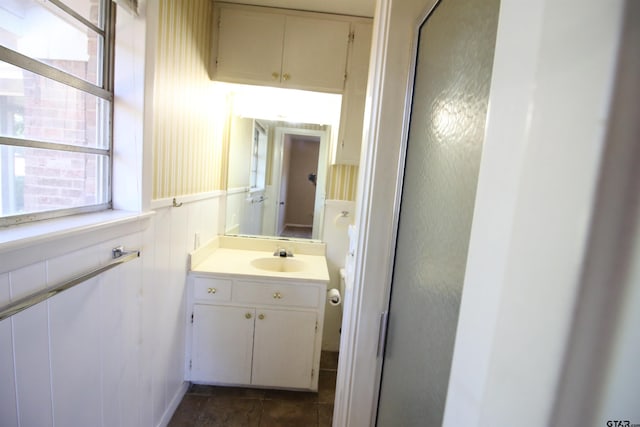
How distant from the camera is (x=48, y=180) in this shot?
2.85 feet

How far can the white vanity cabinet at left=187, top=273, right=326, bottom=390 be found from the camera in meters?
1.77

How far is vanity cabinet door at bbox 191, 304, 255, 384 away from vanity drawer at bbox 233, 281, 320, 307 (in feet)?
0.28

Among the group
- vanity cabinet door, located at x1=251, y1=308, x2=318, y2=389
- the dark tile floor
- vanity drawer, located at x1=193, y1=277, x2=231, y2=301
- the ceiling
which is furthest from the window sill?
the ceiling

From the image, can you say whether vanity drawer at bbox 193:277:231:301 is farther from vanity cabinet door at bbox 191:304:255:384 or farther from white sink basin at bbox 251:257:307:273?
white sink basin at bbox 251:257:307:273

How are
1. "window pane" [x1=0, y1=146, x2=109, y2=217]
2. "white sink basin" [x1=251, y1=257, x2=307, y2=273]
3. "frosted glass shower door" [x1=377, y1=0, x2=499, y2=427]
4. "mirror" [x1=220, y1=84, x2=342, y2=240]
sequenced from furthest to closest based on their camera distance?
"mirror" [x1=220, y1=84, x2=342, y2=240]
"white sink basin" [x1=251, y1=257, x2=307, y2=273]
"window pane" [x1=0, y1=146, x2=109, y2=217]
"frosted glass shower door" [x1=377, y1=0, x2=499, y2=427]

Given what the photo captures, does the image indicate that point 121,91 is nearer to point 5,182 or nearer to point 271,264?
point 5,182

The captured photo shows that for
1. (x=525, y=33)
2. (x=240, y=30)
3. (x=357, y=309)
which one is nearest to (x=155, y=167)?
(x=357, y=309)

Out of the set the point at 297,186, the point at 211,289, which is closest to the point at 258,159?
the point at 297,186

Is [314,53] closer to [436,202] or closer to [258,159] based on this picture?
[258,159]

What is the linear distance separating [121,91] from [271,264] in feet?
4.74

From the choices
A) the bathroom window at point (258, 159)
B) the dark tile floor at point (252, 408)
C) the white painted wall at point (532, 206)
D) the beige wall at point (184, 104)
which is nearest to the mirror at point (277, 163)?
the bathroom window at point (258, 159)

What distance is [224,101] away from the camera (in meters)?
2.14

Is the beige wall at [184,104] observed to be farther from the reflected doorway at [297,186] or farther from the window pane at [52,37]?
the reflected doorway at [297,186]

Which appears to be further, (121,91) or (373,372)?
(121,91)
